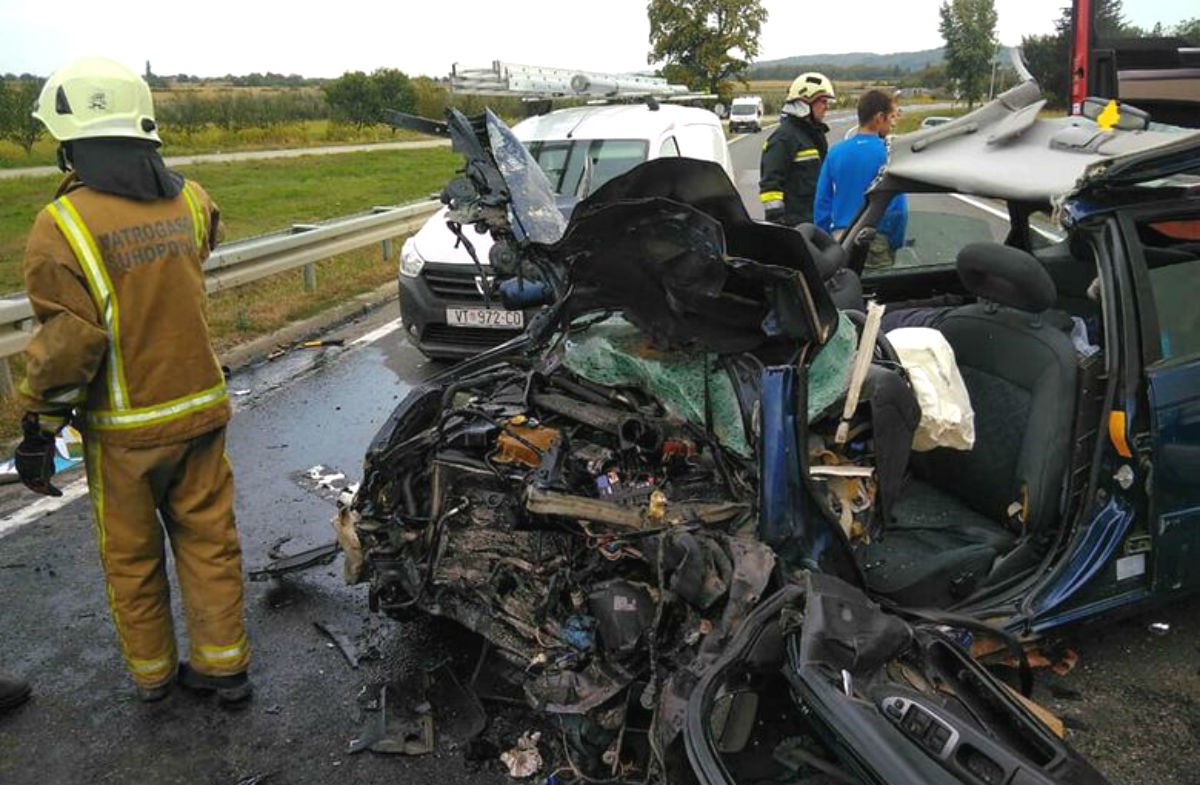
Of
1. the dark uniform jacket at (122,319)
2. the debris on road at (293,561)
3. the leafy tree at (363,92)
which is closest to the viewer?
the dark uniform jacket at (122,319)

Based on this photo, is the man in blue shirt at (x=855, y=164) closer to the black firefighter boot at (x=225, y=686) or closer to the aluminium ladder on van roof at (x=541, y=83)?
the aluminium ladder on van roof at (x=541, y=83)

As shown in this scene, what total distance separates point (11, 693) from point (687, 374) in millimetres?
2485

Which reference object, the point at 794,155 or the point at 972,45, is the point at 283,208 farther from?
the point at 972,45

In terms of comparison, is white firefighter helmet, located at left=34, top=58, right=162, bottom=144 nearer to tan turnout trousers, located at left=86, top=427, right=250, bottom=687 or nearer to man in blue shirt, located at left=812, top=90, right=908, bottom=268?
tan turnout trousers, located at left=86, top=427, right=250, bottom=687

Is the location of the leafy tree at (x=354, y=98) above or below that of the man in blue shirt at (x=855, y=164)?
above

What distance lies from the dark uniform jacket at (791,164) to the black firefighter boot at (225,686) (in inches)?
203

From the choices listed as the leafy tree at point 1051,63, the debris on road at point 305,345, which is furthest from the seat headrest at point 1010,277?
the debris on road at point 305,345

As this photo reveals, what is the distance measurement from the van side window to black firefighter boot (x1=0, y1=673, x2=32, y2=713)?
3.93 metres

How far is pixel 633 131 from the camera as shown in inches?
317

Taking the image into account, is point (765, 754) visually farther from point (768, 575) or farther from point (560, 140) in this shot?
point (560, 140)

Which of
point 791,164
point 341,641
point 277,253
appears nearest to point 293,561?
point 341,641

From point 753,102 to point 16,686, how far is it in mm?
47578

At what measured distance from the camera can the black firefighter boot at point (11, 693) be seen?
317cm

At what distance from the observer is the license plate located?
6.71 m
